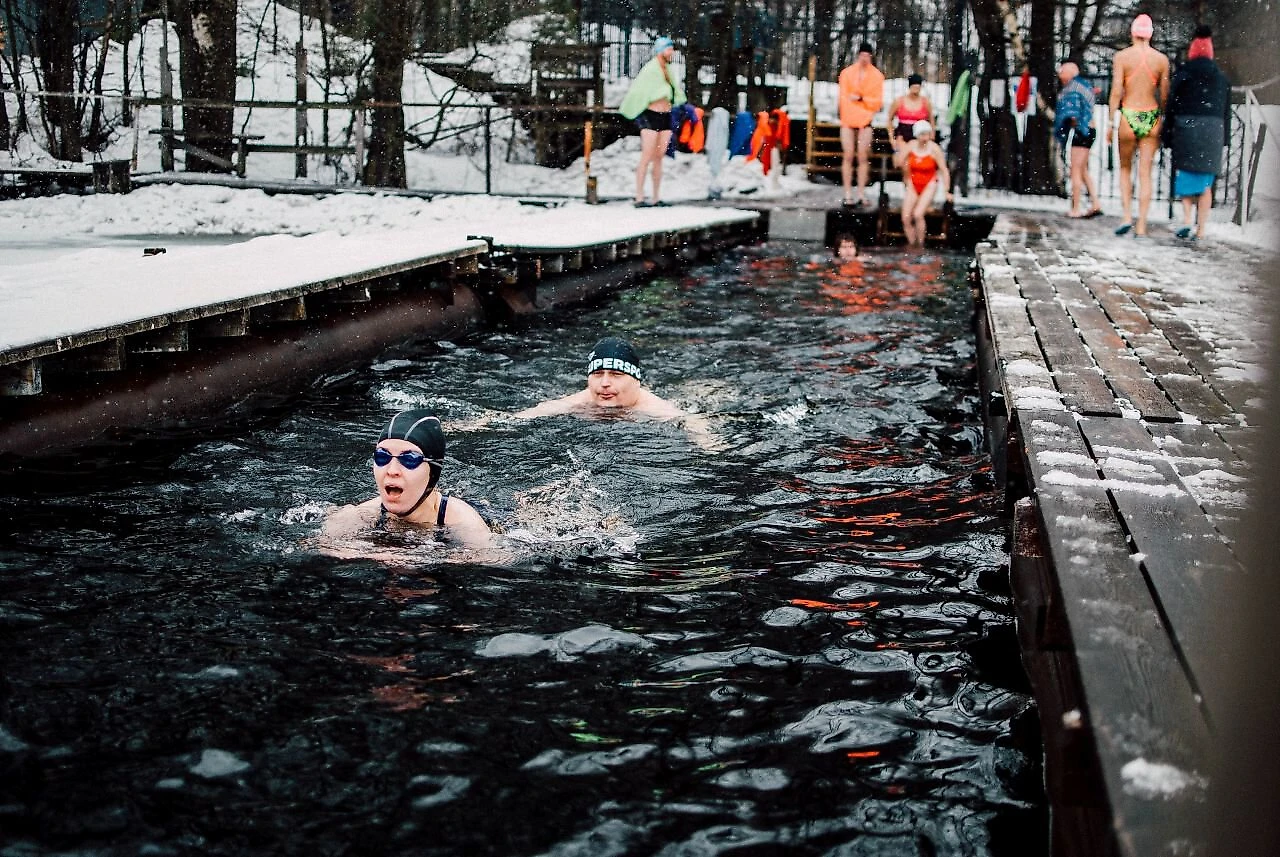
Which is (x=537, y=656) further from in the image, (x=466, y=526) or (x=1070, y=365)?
(x=1070, y=365)

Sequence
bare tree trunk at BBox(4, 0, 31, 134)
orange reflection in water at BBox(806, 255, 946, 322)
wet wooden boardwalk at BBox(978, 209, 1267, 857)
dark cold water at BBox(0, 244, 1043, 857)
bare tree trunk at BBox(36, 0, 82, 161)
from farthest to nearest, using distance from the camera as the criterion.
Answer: bare tree trunk at BBox(36, 0, 82, 161), bare tree trunk at BBox(4, 0, 31, 134), orange reflection in water at BBox(806, 255, 946, 322), dark cold water at BBox(0, 244, 1043, 857), wet wooden boardwalk at BBox(978, 209, 1267, 857)

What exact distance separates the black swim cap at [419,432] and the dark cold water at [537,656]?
0.44 metres

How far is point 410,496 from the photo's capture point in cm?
571

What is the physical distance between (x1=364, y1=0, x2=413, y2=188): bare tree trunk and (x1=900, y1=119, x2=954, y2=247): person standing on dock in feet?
29.2

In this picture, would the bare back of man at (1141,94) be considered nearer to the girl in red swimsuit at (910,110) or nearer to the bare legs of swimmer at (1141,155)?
the bare legs of swimmer at (1141,155)

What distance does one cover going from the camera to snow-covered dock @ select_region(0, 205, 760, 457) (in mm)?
7164

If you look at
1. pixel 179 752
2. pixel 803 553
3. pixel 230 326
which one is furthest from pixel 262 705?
pixel 230 326

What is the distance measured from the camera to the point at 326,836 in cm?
334

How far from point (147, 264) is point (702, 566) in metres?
6.11

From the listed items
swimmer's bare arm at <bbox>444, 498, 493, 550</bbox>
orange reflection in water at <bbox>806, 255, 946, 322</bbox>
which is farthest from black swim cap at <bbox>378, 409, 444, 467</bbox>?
orange reflection in water at <bbox>806, 255, 946, 322</bbox>

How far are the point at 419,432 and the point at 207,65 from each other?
2041cm

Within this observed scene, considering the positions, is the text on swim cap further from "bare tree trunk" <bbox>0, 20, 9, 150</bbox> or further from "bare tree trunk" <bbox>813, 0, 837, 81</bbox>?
"bare tree trunk" <bbox>813, 0, 837, 81</bbox>

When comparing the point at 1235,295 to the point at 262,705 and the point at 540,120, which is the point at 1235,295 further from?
the point at 540,120

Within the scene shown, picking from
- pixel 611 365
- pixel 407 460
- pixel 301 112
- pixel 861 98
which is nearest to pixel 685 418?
pixel 611 365
